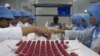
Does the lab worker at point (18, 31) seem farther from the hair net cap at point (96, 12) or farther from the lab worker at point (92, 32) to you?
the hair net cap at point (96, 12)

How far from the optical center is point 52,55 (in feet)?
5.94

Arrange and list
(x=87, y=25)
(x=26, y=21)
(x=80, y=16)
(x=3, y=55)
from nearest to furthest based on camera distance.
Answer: (x=3, y=55)
(x=87, y=25)
(x=80, y=16)
(x=26, y=21)

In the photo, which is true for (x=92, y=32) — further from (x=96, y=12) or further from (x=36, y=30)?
(x=36, y=30)

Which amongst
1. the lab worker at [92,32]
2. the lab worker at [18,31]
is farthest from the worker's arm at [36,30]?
the lab worker at [92,32]

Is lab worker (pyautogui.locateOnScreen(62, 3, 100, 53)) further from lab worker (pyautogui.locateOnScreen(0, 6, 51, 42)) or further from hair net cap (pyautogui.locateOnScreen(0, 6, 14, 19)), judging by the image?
lab worker (pyautogui.locateOnScreen(0, 6, 51, 42))

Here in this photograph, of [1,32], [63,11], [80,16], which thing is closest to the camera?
[1,32]

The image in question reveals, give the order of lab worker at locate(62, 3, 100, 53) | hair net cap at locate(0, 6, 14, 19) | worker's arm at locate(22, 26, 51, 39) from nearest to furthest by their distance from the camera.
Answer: worker's arm at locate(22, 26, 51, 39), lab worker at locate(62, 3, 100, 53), hair net cap at locate(0, 6, 14, 19)

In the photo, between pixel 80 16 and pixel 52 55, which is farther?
pixel 80 16

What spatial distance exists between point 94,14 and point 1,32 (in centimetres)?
161

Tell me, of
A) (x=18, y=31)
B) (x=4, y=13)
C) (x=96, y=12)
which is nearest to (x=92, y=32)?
(x=96, y=12)

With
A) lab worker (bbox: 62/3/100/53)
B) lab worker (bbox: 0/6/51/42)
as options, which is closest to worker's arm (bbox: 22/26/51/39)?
lab worker (bbox: 0/6/51/42)

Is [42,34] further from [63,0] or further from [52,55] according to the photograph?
[63,0]

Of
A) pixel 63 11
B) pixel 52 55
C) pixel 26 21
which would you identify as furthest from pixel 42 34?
pixel 63 11

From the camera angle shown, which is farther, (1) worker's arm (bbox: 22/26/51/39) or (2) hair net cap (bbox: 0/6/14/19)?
(2) hair net cap (bbox: 0/6/14/19)
